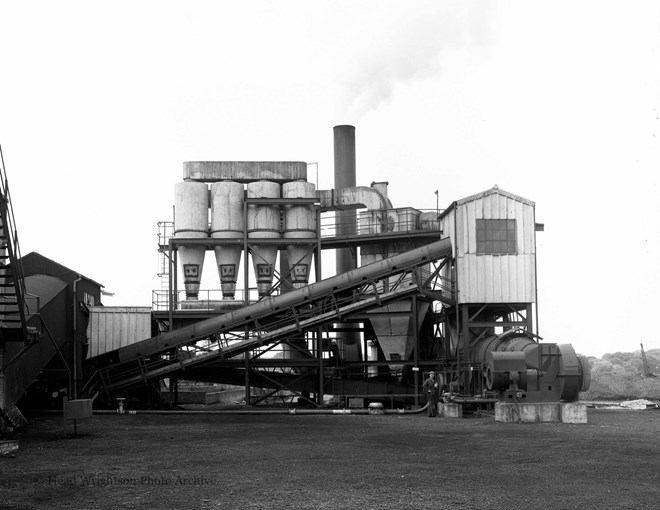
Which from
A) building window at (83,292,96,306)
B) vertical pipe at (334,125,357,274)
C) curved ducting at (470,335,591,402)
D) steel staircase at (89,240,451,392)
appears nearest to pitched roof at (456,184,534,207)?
steel staircase at (89,240,451,392)

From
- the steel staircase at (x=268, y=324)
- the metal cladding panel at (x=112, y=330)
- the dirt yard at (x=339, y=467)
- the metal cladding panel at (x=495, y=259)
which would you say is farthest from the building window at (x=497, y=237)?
the metal cladding panel at (x=112, y=330)

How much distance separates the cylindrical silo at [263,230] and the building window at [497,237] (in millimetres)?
10060

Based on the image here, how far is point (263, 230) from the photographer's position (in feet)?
128

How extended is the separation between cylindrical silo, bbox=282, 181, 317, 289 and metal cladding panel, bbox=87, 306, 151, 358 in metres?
6.89

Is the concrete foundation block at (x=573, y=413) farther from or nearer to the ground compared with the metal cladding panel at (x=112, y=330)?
nearer to the ground

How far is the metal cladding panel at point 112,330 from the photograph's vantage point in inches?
1442

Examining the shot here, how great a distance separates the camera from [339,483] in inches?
530

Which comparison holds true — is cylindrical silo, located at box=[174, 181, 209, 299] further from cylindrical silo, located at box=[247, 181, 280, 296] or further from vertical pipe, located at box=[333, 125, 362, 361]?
vertical pipe, located at box=[333, 125, 362, 361]

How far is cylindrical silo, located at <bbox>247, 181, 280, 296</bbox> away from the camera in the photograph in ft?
127

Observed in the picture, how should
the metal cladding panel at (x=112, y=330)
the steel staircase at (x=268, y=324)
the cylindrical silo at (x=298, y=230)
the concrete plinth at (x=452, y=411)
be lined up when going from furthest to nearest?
the cylindrical silo at (x=298, y=230) → the metal cladding panel at (x=112, y=330) → the steel staircase at (x=268, y=324) → the concrete plinth at (x=452, y=411)

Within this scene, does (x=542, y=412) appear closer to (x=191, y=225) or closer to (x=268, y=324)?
(x=268, y=324)

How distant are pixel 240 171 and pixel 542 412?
19.3 meters

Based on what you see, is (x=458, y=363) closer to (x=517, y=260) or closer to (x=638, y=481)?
(x=517, y=260)

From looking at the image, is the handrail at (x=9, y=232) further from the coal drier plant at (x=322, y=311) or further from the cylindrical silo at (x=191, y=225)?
the cylindrical silo at (x=191, y=225)
